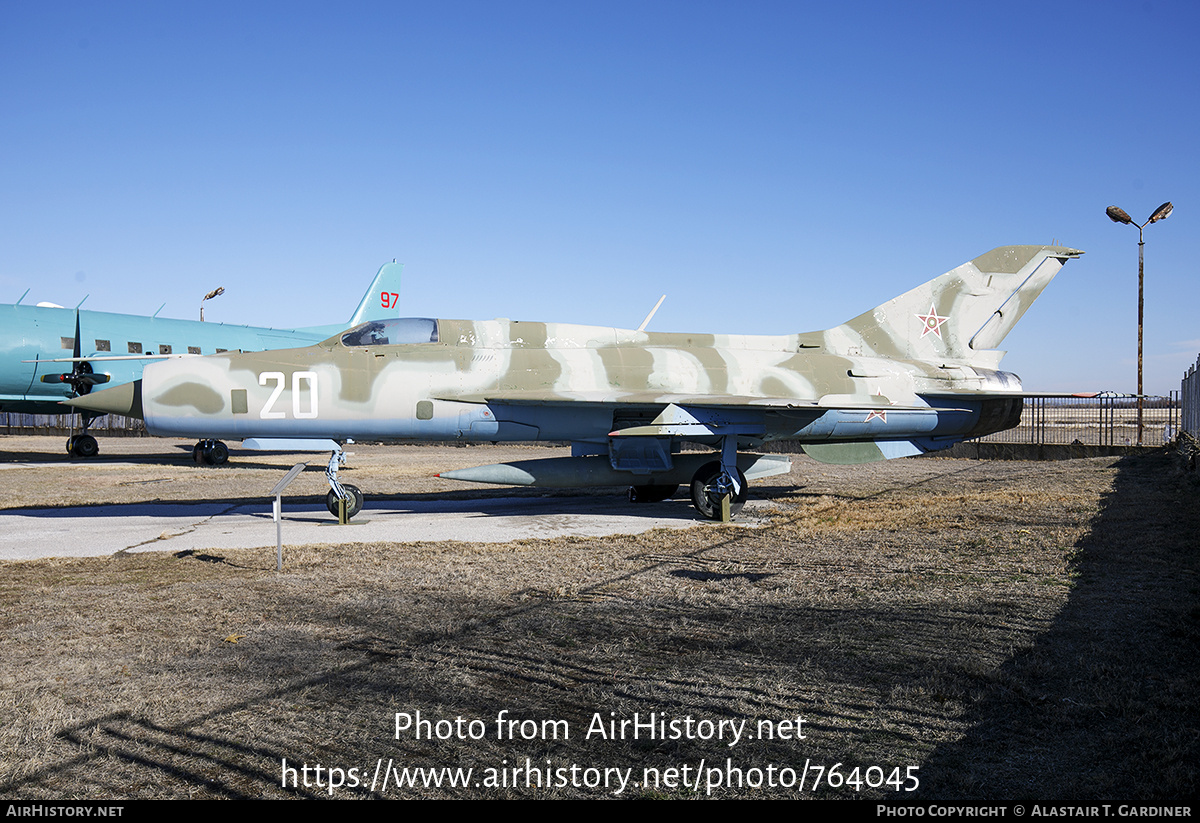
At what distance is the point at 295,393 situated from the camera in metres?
12.2

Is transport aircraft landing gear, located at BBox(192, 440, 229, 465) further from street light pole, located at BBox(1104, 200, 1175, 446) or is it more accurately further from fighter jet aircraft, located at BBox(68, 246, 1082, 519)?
street light pole, located at BBox(1104, 200, 1175, 446)

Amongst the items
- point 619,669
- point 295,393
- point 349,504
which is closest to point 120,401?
point 295,393

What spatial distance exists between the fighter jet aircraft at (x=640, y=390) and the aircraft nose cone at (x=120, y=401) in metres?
0.03

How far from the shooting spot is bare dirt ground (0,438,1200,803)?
3.66 metres

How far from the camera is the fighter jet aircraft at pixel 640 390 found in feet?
40.1

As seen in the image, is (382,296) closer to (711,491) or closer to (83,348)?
(83,348)

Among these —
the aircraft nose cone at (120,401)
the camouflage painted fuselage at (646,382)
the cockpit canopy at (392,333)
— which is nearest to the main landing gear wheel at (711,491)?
the camouflage painted fuselage at (646,382)

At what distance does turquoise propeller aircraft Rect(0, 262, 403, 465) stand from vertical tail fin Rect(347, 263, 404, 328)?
256 inches

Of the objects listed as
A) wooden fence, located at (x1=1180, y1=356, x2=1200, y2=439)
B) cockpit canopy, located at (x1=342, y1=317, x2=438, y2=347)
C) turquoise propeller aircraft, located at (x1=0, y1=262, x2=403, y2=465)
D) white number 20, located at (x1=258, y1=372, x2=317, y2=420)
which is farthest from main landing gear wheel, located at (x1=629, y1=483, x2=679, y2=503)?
wooden fence, located at (x1=1180, y1=356, x2=1200, y2=439)

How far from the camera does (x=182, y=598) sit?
7152mm

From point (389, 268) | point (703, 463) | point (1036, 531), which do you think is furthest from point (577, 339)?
point (389, 268)

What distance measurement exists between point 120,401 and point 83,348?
17.0m

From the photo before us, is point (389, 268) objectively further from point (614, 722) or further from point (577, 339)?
point (614, 722)
